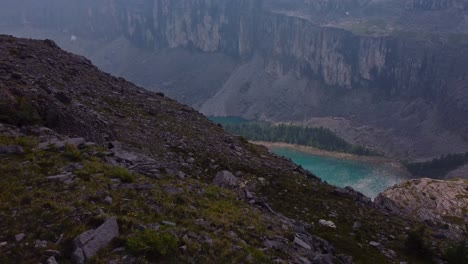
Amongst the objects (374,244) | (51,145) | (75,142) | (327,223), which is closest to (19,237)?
(51,145)

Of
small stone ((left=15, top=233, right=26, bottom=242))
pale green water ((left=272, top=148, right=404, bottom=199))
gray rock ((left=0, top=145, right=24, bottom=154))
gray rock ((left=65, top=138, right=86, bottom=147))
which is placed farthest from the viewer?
pale green water ((left=272, top=148, right=404, bottom=199))

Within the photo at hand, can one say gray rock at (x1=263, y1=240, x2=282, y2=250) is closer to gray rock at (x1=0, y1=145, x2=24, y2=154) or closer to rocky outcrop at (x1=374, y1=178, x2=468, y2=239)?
gray rock at (x1=0, y1=145, x2=24, y2=154)

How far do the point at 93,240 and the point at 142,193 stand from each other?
436cm

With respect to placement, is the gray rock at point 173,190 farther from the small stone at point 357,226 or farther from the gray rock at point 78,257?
the small stone at point 357,226

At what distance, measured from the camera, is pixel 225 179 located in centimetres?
2894

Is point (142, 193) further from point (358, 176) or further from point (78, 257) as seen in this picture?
point (358, 176)

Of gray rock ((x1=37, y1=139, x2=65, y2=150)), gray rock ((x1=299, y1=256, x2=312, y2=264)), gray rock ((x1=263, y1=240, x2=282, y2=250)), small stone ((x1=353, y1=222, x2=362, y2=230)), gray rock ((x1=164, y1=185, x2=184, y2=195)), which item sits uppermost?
gray rock ((x1=37, y1=139, x2=65, y2=150))

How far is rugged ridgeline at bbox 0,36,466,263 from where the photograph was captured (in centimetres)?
1352

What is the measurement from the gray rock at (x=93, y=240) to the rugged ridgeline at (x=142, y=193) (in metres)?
0.04

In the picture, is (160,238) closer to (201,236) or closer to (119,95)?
(201,236)

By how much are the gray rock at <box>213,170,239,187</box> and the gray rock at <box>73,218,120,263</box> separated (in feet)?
48.7

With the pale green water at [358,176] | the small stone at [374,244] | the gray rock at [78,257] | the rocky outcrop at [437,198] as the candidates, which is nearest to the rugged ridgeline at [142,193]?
the gray rock at [78,257]

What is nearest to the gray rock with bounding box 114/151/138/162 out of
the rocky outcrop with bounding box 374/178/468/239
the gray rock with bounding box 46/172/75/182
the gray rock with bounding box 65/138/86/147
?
the gray rock with bounding box 65/138/86/147

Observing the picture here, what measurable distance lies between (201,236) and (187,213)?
1.86m
